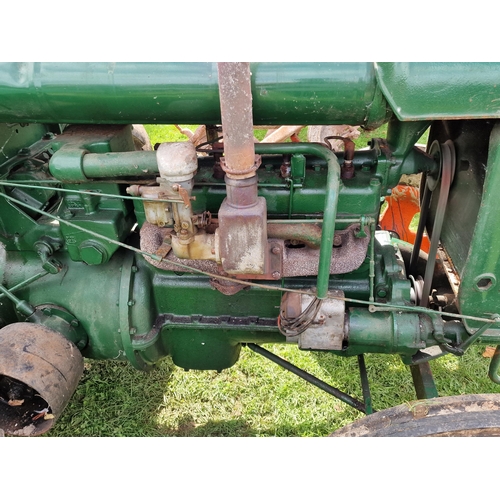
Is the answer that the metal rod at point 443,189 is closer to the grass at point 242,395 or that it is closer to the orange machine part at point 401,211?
the grass at point 242,395

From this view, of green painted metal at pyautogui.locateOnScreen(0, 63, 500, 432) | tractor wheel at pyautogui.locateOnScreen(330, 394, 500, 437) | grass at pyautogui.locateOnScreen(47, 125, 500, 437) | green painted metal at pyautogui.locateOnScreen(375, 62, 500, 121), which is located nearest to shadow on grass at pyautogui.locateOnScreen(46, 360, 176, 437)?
grass at pyautogui.locateOnScreen(47, 125, 500, 437)

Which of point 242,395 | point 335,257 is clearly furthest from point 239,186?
point 242,395

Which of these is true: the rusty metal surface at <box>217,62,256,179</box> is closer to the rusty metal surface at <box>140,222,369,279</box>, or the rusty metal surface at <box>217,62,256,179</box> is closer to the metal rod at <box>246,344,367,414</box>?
the rusty metal surface at <box>140,222,369,279</box>

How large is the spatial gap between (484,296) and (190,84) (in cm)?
121

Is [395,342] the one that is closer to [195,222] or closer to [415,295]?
[415,295]

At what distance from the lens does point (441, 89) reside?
1391 millimetres

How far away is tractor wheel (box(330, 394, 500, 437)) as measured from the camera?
1584mm

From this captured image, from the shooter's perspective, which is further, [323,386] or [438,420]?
[323,386]

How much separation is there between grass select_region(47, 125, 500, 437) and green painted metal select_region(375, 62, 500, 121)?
180 centimetres

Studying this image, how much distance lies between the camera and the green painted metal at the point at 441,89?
1.37 m

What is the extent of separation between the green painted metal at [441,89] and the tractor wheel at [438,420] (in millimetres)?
917

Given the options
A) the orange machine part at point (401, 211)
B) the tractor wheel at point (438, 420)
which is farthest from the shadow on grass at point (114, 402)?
the orange machine part at point (401, 211)

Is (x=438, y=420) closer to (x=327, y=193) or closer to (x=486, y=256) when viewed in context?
(x=486, y=256)

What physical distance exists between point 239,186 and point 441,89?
0.63 metres
